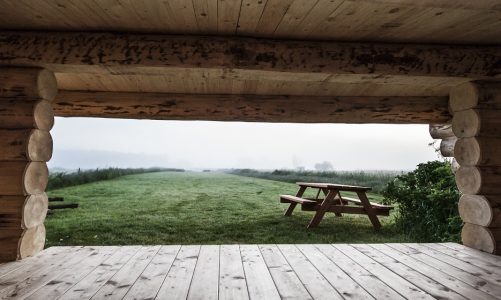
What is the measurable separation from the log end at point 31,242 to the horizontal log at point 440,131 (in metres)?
7.42

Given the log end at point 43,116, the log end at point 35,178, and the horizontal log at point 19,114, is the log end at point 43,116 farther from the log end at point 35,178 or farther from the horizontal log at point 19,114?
the log end at point 35,178

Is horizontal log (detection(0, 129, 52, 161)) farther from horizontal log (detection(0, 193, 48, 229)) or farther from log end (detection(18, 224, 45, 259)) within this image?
log end (detection(18, 224, 45, 259))

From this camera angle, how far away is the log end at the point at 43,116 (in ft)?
12.1

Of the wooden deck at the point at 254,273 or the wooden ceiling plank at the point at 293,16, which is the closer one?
the wooden deck at the point at 254,273

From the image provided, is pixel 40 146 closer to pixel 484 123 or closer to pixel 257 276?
pixel 257 276

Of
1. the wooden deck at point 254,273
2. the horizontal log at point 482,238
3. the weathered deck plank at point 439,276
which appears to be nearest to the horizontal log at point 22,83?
the wooden deck at point 254,273

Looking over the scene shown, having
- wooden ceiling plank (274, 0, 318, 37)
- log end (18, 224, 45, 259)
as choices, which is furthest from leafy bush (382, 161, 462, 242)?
log end (18, 224, 45, 259)

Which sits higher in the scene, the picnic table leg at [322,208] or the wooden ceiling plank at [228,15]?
the wooden ceiling plank at [228,15]

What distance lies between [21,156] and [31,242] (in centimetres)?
94

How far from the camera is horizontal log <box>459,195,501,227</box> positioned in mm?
4055

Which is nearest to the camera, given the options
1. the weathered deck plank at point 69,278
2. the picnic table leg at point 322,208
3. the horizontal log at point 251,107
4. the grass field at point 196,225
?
the weathered deck plank at point 69,278

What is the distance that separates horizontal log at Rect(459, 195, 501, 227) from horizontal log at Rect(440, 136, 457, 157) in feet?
10.6

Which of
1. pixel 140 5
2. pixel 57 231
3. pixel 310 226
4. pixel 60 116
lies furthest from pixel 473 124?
pixel 57 231

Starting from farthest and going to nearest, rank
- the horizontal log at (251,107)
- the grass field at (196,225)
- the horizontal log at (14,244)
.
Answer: the grass field at (196,225) < the horizontal log at (251,107) < the horizontal log at (14,244)
